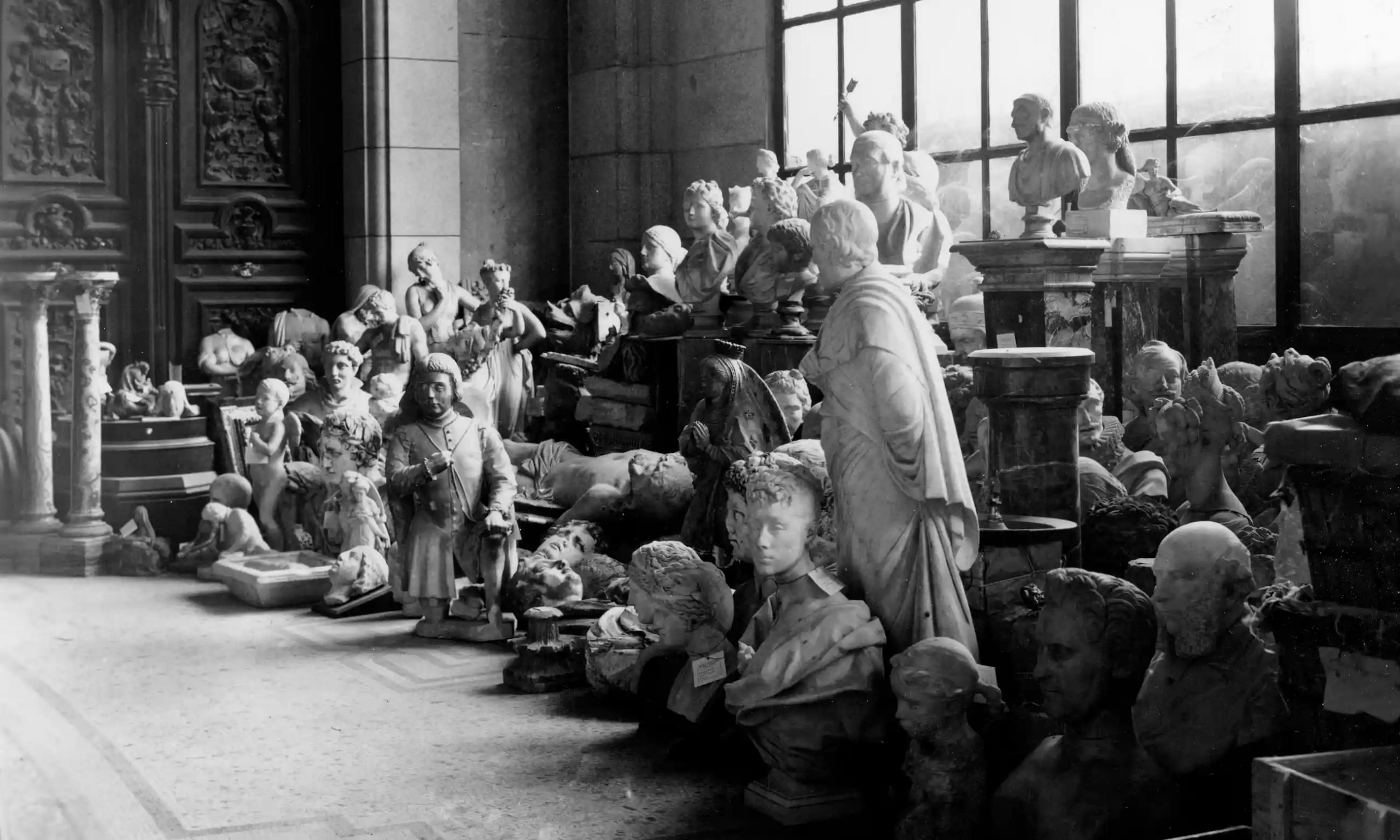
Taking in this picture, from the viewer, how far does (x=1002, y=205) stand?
12.7 metres

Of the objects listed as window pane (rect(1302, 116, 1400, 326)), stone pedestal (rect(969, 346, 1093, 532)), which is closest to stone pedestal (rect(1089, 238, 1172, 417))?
window pane (rect(1302, 116, 1400, 326))

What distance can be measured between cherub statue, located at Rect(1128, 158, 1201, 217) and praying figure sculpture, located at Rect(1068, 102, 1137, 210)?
641 millimetres

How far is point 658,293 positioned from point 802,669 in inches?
268

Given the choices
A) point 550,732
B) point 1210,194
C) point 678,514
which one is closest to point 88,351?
point 678,514

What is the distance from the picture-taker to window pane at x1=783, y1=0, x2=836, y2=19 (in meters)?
14.4

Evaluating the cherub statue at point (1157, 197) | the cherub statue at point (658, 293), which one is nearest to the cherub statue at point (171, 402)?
the cherub statue at point (658, 293)

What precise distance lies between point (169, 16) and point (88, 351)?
15.8 feet

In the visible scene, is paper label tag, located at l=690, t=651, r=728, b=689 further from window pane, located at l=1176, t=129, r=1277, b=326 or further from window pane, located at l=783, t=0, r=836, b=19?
window pane, located at l=783, t=0, r=836, b=19

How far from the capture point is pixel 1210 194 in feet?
35.6

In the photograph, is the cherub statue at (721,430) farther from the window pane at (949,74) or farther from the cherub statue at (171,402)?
the cherub statue at (171,402)

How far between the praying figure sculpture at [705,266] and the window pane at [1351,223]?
376 centimetres

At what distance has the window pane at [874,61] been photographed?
44.8ft

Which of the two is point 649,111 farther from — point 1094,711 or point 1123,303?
point 1094,711

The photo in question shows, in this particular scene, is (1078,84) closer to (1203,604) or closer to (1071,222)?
(1071,222)
